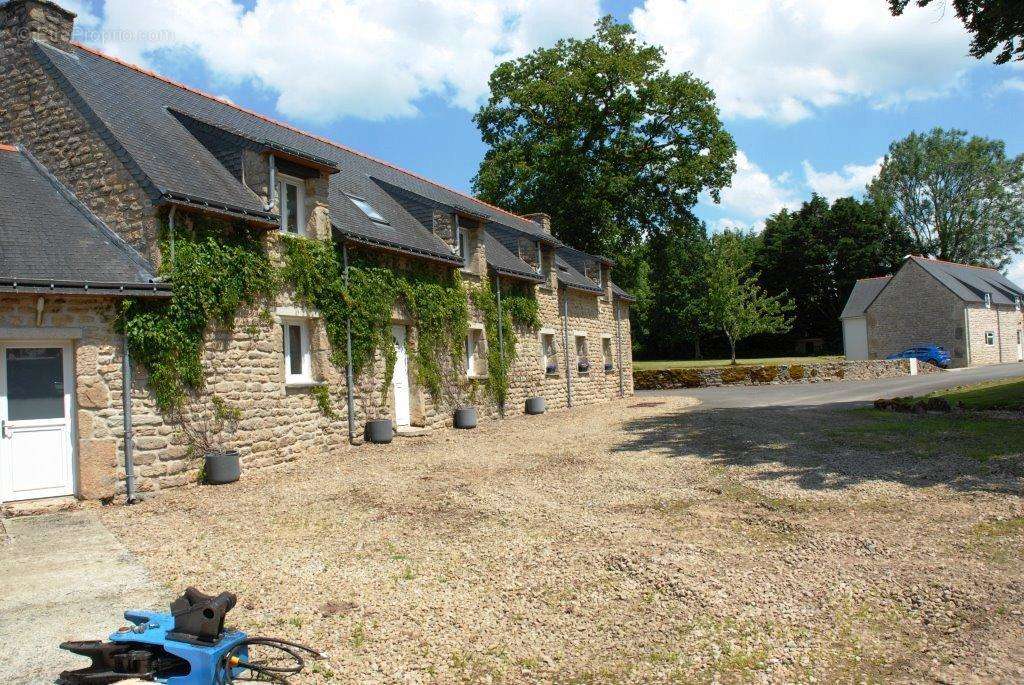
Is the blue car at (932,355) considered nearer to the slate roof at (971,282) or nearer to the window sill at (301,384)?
the slate roof at (971,282)

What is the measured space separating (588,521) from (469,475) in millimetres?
3211

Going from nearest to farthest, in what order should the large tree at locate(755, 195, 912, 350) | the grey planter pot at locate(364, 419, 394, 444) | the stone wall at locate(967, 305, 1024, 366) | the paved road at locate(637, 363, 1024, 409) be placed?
1. the grey planter pot at locate(364, 419, 394, 444)
2. the paved road at locate(637, 363, 1024, 409)
3. the stone wall at locate(967, 305, 1024, 366)
4. the large tree at locate(755, 195, 912, 350)

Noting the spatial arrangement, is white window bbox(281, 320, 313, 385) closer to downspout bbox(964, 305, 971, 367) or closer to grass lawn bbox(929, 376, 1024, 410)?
grass lawn bbox(929, 376, 1024, 410)

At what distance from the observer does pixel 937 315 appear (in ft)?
139

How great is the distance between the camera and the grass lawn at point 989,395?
1659 cm

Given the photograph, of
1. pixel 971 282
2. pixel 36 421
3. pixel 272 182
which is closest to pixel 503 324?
pixel 272 182

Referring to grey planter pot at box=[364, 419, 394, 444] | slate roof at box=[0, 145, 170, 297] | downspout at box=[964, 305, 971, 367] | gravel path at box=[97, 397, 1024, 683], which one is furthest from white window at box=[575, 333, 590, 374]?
downspout at box=[964, 305, 971, 367]

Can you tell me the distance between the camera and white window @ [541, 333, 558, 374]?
2166 cm

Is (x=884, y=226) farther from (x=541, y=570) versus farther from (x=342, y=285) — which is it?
(x=541, y=570)

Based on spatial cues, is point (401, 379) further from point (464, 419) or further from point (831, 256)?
point (831, 256)

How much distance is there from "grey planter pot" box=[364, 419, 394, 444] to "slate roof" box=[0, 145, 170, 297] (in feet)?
16.7

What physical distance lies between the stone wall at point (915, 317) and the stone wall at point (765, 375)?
1191cm

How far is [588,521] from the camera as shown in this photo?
759 cm

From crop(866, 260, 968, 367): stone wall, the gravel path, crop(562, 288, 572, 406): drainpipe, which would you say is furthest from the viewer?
crop(866, 260, 968, 367): stone wall
